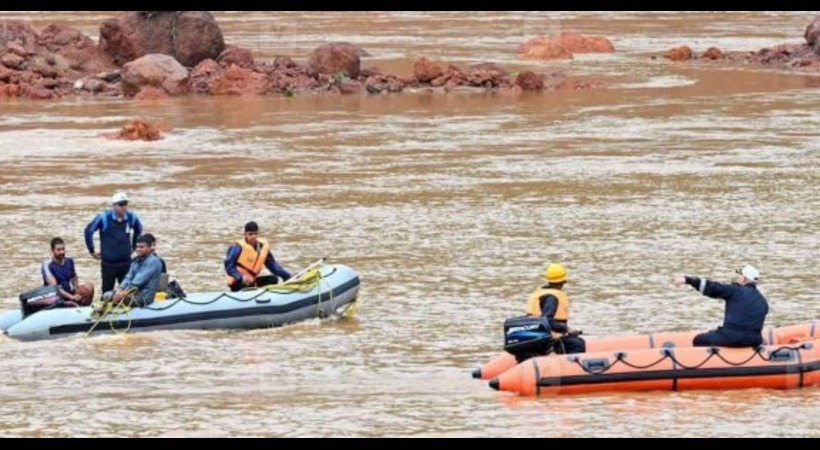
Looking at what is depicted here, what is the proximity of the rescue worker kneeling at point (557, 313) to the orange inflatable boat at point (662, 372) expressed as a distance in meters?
0.42

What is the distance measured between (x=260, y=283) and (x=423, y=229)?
7.82m

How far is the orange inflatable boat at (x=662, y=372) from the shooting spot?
681 inches

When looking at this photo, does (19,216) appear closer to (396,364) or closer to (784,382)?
(396,364)

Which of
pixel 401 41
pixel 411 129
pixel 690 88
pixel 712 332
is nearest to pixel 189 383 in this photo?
pixel 712 332

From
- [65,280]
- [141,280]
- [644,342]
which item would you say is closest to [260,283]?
[141,280]

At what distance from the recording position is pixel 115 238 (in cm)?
2136

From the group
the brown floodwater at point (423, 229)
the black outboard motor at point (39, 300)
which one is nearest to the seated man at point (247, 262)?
the brown floodwater at point (423, 229)

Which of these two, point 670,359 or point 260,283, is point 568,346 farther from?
point 260,283

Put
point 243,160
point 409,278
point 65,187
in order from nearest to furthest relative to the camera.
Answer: point 409,278 → point 65,187 → point 243,160

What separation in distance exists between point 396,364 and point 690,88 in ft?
117

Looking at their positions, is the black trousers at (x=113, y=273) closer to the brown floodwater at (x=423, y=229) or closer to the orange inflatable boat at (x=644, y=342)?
the brown floodwater at (x=423, y=229)

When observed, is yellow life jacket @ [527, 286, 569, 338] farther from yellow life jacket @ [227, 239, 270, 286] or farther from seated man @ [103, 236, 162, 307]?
seated man @ [103, 236, 162, 307]

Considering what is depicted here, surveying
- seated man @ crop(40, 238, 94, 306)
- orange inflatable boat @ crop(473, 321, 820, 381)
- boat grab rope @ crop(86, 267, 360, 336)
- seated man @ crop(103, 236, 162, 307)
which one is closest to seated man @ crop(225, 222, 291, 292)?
boat grab rope @ crop(86, 267, 360, 336)

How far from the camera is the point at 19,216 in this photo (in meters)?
30.5
